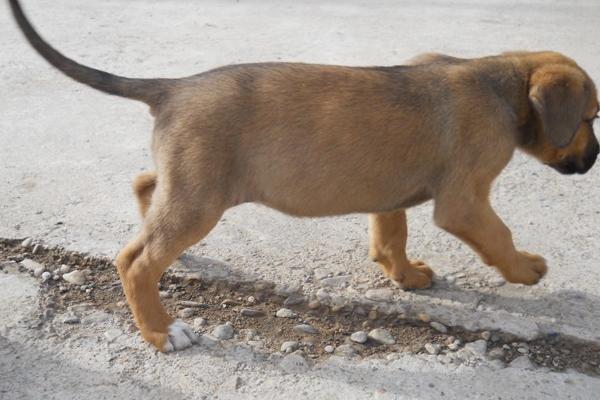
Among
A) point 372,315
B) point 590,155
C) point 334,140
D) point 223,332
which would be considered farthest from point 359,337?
point 590,155

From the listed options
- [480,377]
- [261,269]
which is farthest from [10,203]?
[480,377]

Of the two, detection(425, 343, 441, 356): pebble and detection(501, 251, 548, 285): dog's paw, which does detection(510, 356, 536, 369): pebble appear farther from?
detection(501, 251, 548, 285): dog's paw

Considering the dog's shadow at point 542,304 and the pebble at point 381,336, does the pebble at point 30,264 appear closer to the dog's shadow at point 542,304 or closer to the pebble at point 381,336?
the pebble at point 381,336

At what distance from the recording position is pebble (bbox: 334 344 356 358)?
13.4 feet

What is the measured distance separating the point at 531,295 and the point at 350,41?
4482 mm

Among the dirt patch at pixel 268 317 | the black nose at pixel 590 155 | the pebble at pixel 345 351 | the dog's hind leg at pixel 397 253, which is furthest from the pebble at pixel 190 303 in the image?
the black nose at pixel 590 155

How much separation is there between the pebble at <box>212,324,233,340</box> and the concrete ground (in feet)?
0.51

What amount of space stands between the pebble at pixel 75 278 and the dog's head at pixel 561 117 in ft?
8.43

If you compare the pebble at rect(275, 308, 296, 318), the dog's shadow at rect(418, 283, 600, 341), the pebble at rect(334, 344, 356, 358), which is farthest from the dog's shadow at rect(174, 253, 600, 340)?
the pebble at rect(334, 344, 356, 358)

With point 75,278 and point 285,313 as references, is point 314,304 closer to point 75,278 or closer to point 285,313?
point 285,313

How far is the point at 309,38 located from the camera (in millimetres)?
8469

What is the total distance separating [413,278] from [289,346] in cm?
89

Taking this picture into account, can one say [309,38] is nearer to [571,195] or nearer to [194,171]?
[571,195]

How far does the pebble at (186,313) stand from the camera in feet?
14.4
